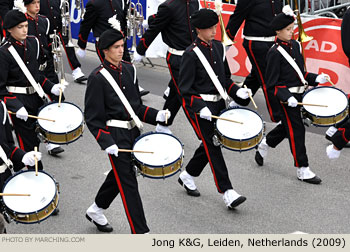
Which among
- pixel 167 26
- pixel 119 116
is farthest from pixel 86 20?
pixel 119 116

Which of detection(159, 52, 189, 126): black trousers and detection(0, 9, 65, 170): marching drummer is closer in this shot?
detection(0, 9, 65, 170): marching drummer

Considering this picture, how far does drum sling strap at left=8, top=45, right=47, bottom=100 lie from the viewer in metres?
7.06

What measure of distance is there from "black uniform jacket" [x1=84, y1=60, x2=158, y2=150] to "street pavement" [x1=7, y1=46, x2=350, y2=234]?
115 centimetres

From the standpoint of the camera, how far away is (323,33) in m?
9.93

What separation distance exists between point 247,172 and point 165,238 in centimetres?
227

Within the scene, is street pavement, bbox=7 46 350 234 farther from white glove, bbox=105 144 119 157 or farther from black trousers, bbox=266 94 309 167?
white glove, bbox=105 144 119 157

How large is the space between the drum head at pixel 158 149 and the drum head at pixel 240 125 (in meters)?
0.63

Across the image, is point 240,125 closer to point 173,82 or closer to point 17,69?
point 173,82

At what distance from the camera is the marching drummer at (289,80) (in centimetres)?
759

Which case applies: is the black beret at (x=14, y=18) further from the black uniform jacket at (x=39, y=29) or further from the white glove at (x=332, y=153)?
the white glove at (x=332, y=153)

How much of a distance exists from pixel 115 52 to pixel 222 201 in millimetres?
2080

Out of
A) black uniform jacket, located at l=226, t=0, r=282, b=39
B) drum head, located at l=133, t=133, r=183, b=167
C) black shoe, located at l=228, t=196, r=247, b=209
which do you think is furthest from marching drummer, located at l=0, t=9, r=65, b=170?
black uniform jacket, located at l=226, t=0, r=282, b=39

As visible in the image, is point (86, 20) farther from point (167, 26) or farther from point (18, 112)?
point (18, 112)

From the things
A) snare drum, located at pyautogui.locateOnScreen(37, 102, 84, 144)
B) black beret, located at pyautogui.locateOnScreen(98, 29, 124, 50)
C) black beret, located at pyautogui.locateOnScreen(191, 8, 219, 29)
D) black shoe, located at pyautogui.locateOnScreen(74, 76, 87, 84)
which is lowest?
black shoe, located at pyautogui.locateOnScreen(74, 76, 87, 84)
